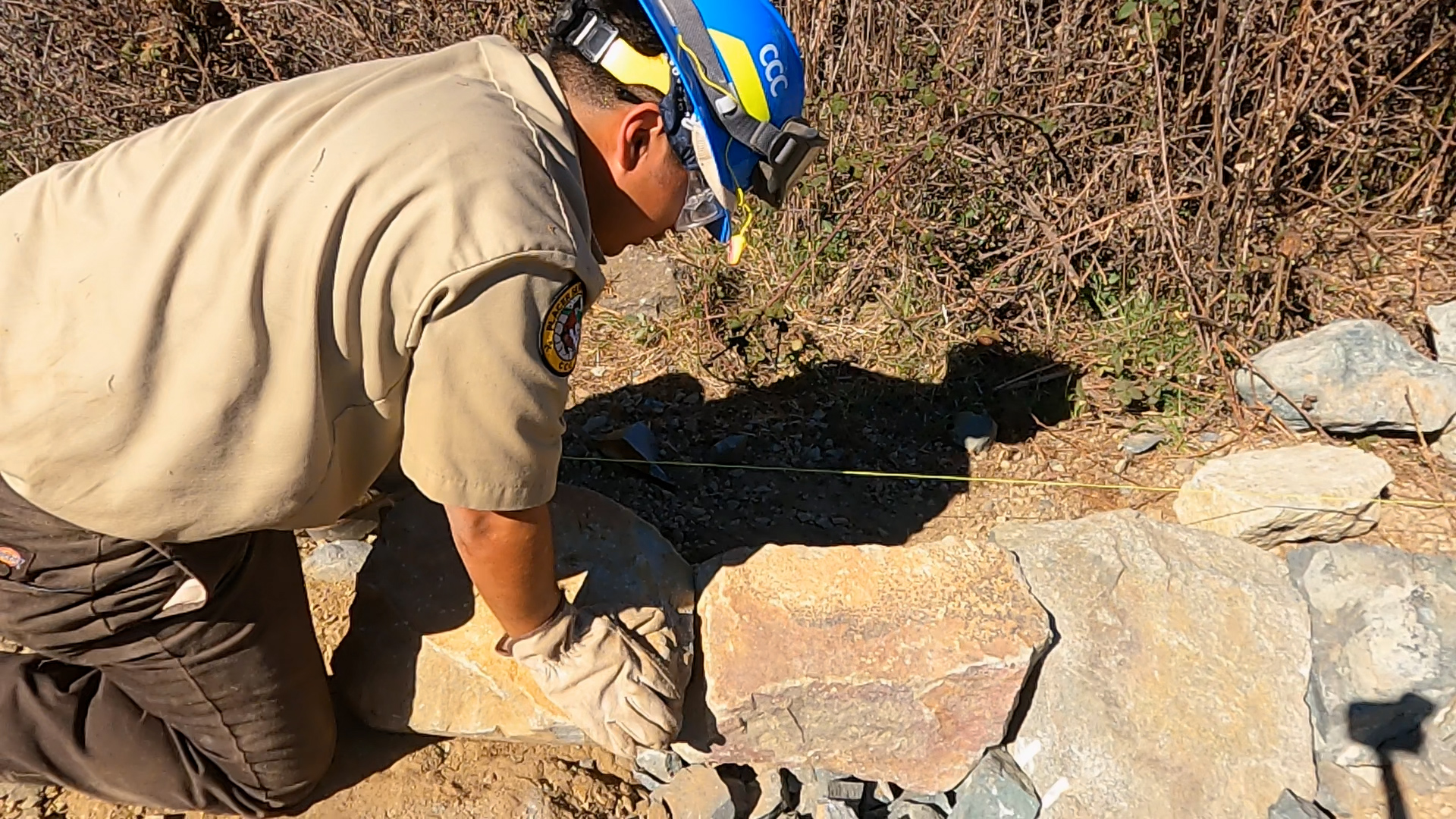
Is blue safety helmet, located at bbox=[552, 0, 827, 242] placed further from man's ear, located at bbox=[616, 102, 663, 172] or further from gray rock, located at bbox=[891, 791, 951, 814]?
gray rock, located at bbox=[891, 791, 951, 814]

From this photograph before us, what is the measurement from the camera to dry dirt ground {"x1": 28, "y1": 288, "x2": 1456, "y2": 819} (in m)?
2.35

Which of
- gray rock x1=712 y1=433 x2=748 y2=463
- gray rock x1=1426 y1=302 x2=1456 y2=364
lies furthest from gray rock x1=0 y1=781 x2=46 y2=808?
gray rock x1=1426 y1=302 x2=1456 y2=364

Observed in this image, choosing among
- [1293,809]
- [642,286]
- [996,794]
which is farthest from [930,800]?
[642,286]

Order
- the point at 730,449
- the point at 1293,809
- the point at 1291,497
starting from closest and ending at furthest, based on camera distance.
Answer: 1. the point at 1293,809
2. the point at 1291,497
3. the point at 730,449

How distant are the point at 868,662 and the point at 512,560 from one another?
2.72 feet

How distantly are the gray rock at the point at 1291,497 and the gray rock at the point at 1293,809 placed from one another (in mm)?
694

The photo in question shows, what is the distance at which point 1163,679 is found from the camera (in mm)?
2250

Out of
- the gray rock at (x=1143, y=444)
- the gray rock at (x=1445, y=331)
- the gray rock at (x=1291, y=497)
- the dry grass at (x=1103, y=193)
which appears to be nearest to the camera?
the gray rock at (x=1291, y=497)

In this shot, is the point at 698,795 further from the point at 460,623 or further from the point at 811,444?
the point at 811,444

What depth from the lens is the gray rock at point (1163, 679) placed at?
216cm

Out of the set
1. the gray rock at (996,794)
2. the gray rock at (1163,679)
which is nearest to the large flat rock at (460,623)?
the gray rock at (996,794)

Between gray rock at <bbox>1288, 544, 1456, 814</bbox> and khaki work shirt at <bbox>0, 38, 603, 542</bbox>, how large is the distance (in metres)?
1.88

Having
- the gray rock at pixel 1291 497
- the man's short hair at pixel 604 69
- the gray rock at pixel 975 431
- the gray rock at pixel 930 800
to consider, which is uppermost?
the man's short hair at pixel 604 69

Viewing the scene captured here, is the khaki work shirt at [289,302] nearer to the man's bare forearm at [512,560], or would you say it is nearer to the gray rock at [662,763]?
the man's bare forearm at [512,560]
